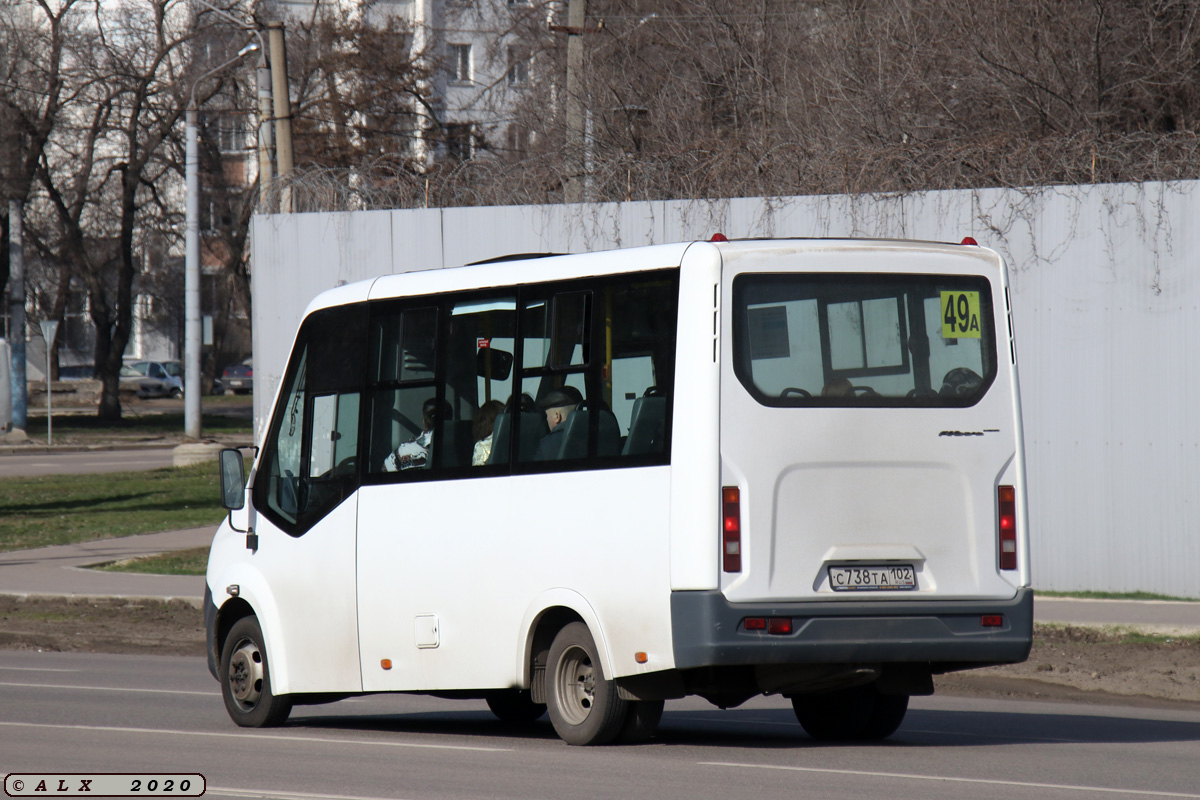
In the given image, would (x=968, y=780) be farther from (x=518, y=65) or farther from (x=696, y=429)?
(x=518, y=65)

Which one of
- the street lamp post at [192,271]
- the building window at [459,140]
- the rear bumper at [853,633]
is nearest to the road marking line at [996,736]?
the rear bumper at [853,633]

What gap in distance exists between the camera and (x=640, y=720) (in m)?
8.70

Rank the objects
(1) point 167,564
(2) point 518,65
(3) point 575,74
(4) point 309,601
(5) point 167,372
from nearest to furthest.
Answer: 1. (4) point 309,601
2. (1) point 167,564
3. (3) point 575,74
4. (2) point 518,65
5. (5) point 167,372

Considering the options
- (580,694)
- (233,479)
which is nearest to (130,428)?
(233,479)

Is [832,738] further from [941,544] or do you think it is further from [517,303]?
[517,303]

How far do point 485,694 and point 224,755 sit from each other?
1.46m

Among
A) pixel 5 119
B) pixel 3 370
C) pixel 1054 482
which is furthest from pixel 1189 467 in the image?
pixel 5 119

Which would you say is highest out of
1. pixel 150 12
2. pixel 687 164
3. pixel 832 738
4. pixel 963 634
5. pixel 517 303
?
pixel 150 12

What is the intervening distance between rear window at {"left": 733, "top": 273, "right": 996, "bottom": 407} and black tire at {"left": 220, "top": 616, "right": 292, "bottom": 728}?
140 inches

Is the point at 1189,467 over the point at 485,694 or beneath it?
over

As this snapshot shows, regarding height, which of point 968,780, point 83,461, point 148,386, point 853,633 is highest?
point 148,386

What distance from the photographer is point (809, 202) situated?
16.9 metres

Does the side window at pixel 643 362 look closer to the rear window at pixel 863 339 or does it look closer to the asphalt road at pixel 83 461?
the rear window at pixel 863 339

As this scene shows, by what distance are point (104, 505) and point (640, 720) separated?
64.5 feet
